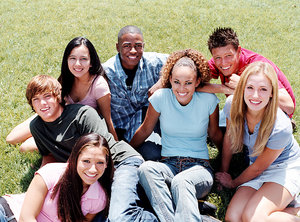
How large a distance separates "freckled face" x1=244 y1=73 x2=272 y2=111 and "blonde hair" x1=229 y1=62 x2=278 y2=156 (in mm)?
33

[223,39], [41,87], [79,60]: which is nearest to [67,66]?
[79,60]

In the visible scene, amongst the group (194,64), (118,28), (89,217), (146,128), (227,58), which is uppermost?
(118,28)

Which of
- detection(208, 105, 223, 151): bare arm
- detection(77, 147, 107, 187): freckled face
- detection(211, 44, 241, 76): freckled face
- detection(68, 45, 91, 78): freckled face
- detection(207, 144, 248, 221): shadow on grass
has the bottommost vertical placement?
detection(207, 144, 248, 221): shadow on grass

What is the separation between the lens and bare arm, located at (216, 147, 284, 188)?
10.5ft

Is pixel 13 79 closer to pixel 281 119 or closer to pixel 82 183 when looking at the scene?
pixel 82 183

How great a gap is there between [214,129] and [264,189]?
35.3 inches

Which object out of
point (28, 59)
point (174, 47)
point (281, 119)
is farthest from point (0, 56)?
point (281, 119)

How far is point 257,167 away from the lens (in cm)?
330

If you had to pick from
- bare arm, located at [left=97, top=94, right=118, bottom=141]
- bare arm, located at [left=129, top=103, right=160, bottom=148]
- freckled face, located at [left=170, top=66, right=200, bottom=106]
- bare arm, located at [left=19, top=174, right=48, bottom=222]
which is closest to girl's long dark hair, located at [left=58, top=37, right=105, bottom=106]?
bare arm, located at [left=97, top=94, right=118, bottom=141]

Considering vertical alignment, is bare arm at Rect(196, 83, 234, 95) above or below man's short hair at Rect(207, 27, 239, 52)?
below

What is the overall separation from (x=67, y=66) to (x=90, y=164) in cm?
154

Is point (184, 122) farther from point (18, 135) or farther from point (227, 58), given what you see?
point (18, 135)

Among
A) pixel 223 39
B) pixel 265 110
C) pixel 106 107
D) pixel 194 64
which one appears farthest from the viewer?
pixel 106 107

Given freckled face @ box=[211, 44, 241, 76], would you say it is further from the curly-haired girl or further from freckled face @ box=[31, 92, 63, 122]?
freckled face @ box=[31, 92, 63, 122]
